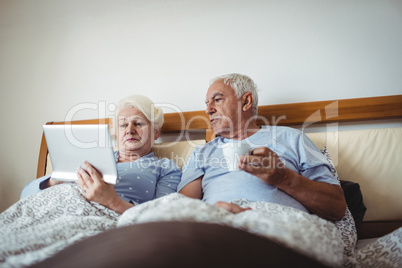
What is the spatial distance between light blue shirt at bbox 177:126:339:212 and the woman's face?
0.30 meters

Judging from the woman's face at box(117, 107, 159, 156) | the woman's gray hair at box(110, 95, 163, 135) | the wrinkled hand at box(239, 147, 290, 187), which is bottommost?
the wrinkled hand at box(239, 147, 290, 187)

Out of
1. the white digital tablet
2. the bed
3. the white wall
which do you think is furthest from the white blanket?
the white wall

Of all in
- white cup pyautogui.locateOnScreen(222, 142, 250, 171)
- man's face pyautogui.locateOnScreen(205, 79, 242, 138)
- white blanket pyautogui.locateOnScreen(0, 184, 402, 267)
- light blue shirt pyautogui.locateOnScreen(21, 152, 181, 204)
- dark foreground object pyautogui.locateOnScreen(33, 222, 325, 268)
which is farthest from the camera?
man's face pyautogui.locateOnScreen(205, 79, 242, 138)

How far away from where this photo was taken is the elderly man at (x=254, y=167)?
1.06 metres

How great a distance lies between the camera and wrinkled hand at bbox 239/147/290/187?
Result: 3.18ft

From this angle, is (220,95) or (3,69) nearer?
(220,95)

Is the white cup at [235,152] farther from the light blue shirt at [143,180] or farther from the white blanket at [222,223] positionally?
the light blue shirt at [143,180]

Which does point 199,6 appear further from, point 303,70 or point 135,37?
point 303,70

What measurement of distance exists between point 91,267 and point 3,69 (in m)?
2.55

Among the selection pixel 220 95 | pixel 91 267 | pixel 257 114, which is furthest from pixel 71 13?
pixel 91 267

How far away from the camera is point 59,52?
7.45ft

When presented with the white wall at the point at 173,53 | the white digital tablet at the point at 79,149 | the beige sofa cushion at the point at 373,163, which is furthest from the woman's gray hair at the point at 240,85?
the white digital tablet at the point at 79,149

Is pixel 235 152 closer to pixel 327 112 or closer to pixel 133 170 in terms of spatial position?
pixel 133 170

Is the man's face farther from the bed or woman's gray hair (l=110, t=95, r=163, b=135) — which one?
woman's gray hair (l=110, t=95, r=163, b=135)
